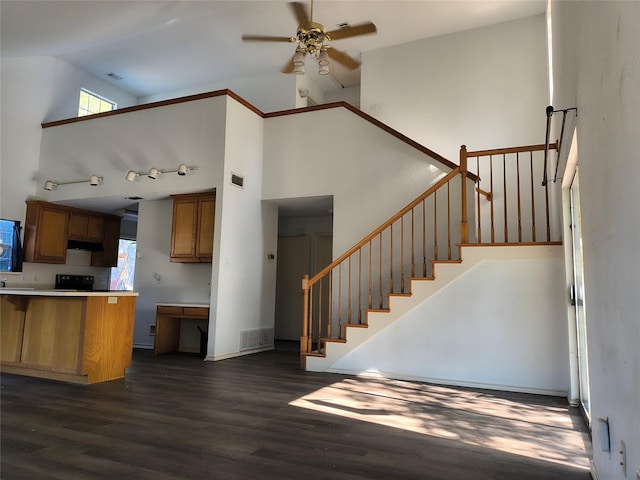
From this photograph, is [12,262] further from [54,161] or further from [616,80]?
[616,80]

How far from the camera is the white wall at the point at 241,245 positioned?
5.73 meters

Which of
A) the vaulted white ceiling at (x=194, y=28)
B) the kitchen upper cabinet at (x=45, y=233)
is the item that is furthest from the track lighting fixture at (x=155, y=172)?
the vaulted white ceiling at (x=194, y=28)

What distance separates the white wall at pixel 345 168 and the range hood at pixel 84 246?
358 cm

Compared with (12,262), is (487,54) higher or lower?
higher

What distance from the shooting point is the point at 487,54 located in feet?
22.8

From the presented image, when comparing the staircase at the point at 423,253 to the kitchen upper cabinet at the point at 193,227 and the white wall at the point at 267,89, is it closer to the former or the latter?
the kitchen upper cabinet at the point at 193,227

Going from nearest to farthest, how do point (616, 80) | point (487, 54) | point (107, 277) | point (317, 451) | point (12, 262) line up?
point (616, 80) → point (317, 451) → point (12, 262) → point (487, 54) → point (107, 277)

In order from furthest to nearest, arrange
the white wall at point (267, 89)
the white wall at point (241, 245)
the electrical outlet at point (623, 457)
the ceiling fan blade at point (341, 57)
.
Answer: the white wall at point (267, 89) < the white wall at point (241, 245) < the ceiling fan blade at point (341, 57) < the electrical outlet at point (623, 457)

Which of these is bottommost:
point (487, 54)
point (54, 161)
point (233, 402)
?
point (233, 402)

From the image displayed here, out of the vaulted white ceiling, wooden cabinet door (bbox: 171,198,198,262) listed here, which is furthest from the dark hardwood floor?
the vaulted white ceiling

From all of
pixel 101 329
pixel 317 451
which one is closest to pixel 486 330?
pixel 317 451

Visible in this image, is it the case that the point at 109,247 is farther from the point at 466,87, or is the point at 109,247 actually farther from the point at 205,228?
Result: the point at 466,87

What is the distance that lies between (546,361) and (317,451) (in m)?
2.69

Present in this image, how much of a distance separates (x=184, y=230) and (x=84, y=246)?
98.8 inches
